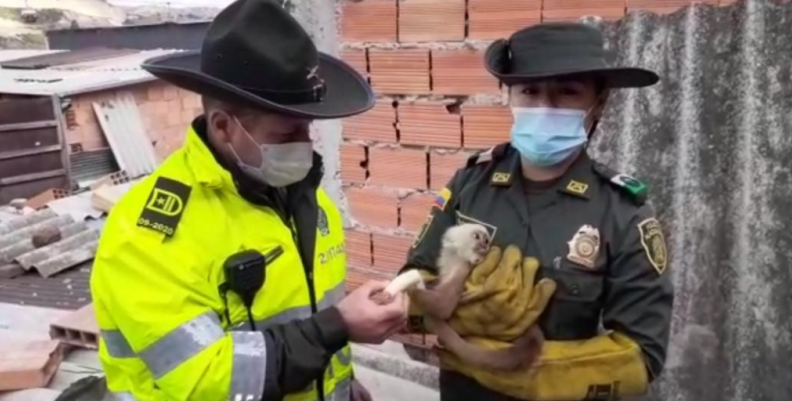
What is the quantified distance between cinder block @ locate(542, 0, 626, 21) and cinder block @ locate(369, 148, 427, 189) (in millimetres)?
735

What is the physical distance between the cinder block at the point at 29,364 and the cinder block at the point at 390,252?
1660 millimetres

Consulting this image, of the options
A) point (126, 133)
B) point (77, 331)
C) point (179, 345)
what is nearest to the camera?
point (179, 345)

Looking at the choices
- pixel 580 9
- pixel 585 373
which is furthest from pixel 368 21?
pixel 585 373

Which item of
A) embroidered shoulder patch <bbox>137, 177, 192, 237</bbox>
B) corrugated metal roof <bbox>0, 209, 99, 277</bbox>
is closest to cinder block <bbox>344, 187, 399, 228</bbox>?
embroidered shoulder patch <bbox>137, 177, 192, 237</bbox>

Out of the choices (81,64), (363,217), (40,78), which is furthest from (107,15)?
(363,217)

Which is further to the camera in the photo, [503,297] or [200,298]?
[503,297]

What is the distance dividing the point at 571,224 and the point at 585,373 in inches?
14.4

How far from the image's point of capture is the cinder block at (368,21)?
3062 mm

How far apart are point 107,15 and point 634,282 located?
1856cm

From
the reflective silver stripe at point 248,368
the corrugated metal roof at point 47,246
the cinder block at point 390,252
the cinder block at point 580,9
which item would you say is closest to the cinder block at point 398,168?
the cinder block at point 390,252

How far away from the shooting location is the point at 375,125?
3197mm

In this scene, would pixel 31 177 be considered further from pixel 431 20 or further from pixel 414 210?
pixel 431 20

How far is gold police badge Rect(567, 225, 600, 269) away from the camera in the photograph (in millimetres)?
1899

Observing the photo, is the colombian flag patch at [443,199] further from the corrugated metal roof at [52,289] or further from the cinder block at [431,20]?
the corrugated metal roof at [52,289]
